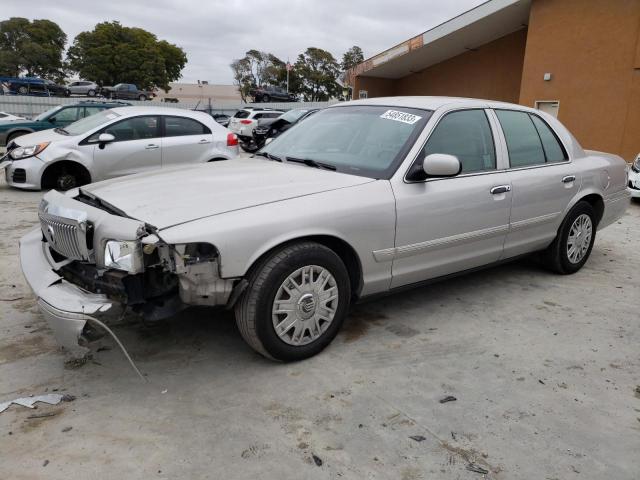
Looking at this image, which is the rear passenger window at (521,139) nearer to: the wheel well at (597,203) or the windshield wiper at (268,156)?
the wheel well at (597,203)

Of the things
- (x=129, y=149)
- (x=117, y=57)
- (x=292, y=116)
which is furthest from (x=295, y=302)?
(x=117, y=57)

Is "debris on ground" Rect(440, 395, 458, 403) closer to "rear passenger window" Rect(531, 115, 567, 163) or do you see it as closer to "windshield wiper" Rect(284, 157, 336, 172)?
"windshield wiper" Rect(284, 157, 336, 172)

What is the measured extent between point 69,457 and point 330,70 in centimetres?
6785

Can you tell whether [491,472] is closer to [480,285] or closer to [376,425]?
[376,425]

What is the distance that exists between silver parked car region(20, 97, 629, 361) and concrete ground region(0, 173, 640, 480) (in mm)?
369

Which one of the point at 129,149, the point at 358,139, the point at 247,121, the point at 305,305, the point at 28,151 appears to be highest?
the point at 247,121

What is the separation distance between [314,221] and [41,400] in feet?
5.79

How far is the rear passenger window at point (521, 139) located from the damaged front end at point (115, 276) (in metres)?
2.71

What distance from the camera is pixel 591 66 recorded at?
1346cm

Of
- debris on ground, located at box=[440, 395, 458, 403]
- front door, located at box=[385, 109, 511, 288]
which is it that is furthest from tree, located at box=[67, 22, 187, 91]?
debris on ground, located at box=[440, 395, 458, 403]

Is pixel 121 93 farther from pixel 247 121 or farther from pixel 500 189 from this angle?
pixel 500 189

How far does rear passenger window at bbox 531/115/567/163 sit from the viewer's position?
A: 15.1 ft

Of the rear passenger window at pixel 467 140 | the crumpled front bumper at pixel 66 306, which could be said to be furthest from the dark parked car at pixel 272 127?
the crumpled front bumper at pixel 66 306

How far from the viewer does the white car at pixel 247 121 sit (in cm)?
1895
